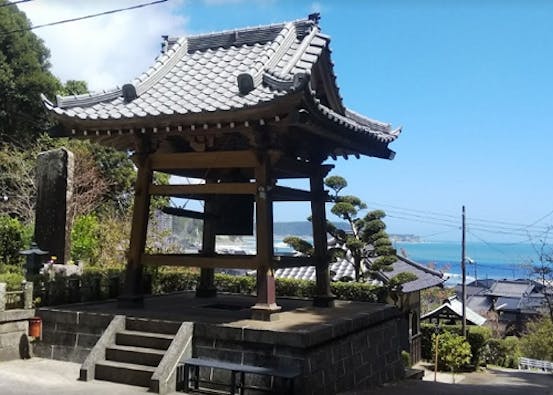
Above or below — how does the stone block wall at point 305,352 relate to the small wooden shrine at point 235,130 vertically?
below

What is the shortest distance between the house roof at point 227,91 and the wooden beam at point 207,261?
7.45ft

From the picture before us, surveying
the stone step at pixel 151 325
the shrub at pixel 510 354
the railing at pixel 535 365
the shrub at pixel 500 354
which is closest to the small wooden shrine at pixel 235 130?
the stone step at pixel 151 325

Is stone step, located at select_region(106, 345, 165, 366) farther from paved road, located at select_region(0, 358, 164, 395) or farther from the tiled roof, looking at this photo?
the tiled roof

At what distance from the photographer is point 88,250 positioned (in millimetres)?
18234

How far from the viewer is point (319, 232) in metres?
11.0

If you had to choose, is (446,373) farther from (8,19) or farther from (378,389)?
(8,19)

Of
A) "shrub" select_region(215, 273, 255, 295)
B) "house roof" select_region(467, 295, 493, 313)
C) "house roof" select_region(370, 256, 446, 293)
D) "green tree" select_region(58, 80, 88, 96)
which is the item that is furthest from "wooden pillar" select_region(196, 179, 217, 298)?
"house roof" select_region(467, 295, 493, 313)

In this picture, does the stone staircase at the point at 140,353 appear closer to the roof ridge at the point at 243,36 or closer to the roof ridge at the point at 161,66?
the roof ridge at the point at 161,66

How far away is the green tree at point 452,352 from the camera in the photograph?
67.1 ft

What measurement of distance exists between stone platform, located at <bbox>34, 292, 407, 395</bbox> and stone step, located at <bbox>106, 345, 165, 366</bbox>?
0.60 meters

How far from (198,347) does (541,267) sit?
969 inches

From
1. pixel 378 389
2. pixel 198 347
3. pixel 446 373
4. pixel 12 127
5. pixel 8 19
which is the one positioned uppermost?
pixel 8 19

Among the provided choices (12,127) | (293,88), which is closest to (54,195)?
(293,88)

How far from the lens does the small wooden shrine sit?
8.76 m
